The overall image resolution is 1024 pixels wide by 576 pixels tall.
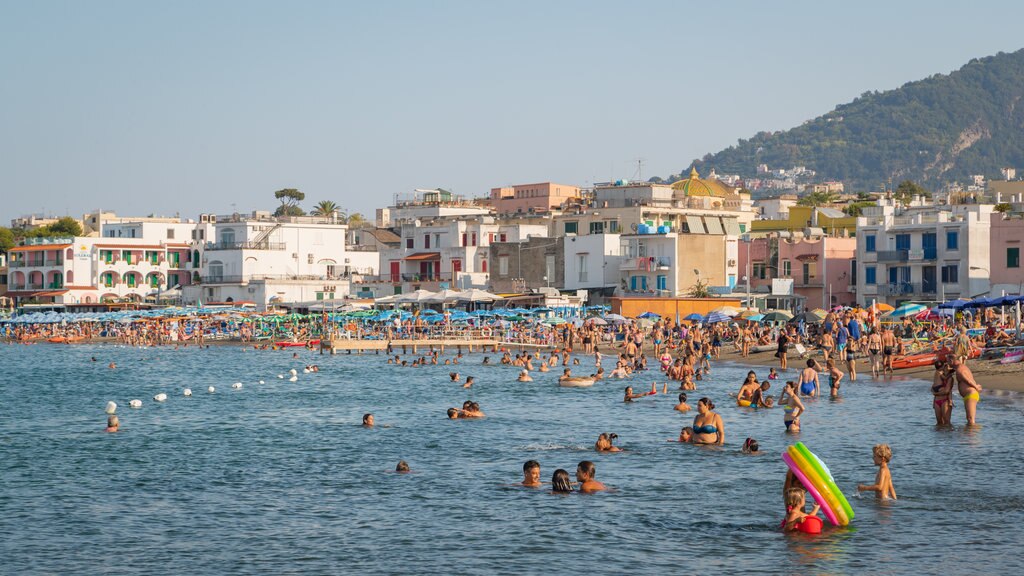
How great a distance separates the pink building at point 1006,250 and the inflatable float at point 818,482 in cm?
5095

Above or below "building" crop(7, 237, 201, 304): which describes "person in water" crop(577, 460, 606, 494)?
below

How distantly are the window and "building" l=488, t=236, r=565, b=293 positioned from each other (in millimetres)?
24984

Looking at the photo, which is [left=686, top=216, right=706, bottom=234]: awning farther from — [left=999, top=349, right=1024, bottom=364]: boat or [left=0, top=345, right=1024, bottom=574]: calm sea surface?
[left=0, top=345, right=1024, bottom=574]: calm sea surface

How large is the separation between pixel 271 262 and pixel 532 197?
27280 millimetres

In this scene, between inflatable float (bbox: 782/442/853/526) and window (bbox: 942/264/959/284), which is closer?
inflatable float (bbox: 782/442/853/526)

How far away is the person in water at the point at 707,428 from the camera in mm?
27984

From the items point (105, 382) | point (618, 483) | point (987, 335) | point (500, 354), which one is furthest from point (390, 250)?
point (618, 483)

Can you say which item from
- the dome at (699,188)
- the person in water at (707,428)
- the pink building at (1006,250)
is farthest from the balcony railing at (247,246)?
the person in water at (707,428)

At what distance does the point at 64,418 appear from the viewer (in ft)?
127

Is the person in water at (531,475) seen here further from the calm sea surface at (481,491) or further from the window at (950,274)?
the window at (950,274)

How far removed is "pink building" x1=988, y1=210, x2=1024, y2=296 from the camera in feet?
218

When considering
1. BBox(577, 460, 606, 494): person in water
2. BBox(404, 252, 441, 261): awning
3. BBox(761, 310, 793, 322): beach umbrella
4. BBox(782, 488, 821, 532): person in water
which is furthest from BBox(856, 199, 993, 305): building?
BBox(782, 488, 821, 532): person in water

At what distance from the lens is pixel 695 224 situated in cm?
8669

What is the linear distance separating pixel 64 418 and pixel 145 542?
837 inches
